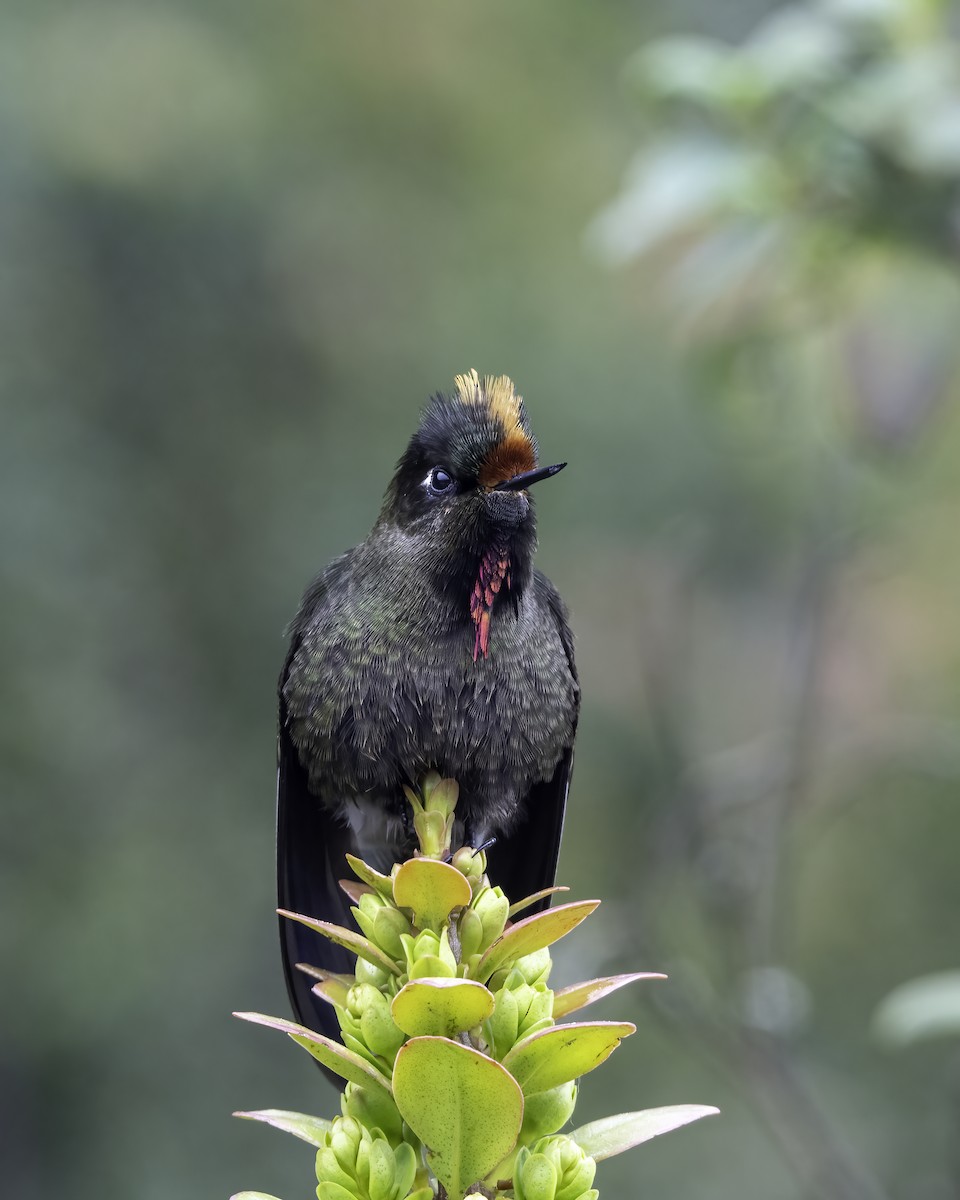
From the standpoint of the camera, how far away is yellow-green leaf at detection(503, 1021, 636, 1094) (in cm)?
108

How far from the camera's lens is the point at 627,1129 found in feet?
3.81

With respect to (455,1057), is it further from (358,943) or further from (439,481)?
(439,481)

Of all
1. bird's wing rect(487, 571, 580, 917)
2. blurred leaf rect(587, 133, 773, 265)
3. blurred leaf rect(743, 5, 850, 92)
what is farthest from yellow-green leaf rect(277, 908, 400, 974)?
blurred leaf rect(743, 5, 850, 92)

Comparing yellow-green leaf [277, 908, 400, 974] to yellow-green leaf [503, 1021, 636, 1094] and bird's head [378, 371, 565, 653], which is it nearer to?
yellow-green leaf [503, 1021, 636, 1094]

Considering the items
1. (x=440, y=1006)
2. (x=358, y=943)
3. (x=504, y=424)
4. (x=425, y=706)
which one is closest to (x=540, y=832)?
(x=425, y=706)

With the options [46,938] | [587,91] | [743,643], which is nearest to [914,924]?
[743,643]

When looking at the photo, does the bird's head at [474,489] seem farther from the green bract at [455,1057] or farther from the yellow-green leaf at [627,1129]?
the yellow-green leaf at [627,1129]

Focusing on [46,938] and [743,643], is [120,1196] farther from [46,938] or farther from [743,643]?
[743,643]

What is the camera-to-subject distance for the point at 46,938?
17.6ft

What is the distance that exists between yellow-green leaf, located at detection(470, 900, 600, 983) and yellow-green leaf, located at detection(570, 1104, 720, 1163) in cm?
15

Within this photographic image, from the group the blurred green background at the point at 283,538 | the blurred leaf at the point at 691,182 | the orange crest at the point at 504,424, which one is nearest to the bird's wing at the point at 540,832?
the orange crest at the point at 504,424

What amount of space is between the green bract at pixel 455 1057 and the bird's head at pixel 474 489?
Answer: 59 cm

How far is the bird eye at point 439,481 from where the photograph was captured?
1836mm

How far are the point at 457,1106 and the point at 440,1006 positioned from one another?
Answer: 0.07 m
